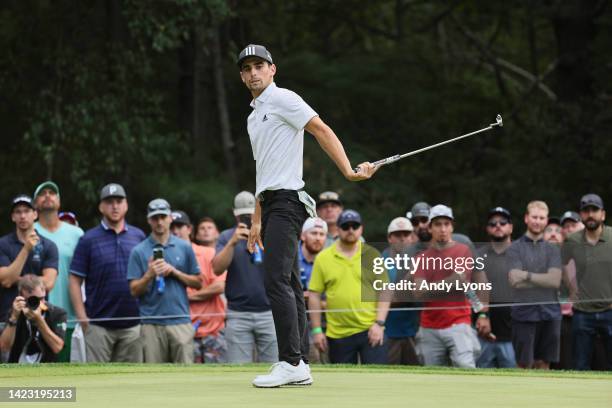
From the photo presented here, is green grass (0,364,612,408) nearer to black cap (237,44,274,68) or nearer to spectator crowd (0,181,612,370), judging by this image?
black cap (237,44,274,68)

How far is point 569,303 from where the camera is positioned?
12.7 m

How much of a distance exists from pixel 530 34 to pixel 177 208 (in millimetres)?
9778

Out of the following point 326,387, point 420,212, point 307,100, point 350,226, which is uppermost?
point 307,100

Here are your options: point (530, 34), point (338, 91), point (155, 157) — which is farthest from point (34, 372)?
point (530, 34)

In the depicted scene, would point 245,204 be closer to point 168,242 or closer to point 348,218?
point 168,242

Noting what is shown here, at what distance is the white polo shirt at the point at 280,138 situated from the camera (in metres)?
7.79

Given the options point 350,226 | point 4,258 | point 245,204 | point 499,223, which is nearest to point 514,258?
point 499,223

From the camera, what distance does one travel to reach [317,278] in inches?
487

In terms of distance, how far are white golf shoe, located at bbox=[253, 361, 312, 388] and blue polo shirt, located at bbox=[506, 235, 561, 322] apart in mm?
4806

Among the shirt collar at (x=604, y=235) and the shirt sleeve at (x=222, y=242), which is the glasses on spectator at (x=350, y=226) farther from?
the shirt collar at (x=604, y=235)

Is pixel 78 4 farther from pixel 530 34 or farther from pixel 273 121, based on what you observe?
pixel 273 121

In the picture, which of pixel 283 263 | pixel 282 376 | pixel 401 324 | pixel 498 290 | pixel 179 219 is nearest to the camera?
pixel 282 376

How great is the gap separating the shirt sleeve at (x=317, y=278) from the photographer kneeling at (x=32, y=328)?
245cm

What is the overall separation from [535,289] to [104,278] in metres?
4.02
